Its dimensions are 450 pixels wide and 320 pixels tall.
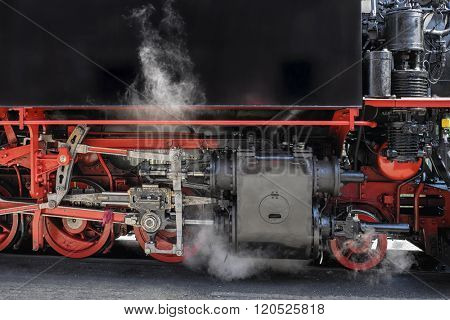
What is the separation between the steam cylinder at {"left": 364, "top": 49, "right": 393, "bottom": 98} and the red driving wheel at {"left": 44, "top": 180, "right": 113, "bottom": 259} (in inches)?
118

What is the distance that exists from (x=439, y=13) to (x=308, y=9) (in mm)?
1525

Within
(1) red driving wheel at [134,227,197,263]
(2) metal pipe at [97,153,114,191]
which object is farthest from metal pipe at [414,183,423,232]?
(2) metal pipe at [97,153,114,191]

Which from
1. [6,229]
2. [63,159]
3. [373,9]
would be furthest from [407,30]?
[6,229]

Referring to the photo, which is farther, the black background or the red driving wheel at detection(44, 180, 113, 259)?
the red driving wheel at detection(44, 180, 113, 259)

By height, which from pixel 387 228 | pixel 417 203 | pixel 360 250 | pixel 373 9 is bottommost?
pixel 360 250

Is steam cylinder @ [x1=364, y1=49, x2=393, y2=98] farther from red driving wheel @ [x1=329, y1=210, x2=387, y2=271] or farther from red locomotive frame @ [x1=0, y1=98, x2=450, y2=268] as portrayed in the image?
red driving wheel @ [x1=329, y1=210, x2=387, y2=271]

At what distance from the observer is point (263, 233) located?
363 cm

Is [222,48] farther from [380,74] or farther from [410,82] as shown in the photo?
[410,82]

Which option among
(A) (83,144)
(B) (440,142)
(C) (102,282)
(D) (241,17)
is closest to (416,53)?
(B) (440,142)

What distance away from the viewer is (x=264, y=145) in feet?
13.2

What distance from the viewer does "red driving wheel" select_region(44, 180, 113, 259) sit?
4.46m

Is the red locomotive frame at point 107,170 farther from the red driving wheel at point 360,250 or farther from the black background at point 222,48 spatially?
the black background at point 222,48

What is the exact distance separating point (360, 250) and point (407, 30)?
2117 mm

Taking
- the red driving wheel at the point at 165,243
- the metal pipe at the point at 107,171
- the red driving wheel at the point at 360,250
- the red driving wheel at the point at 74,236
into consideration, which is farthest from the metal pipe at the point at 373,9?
the red driving wheel at the point at 74,236
